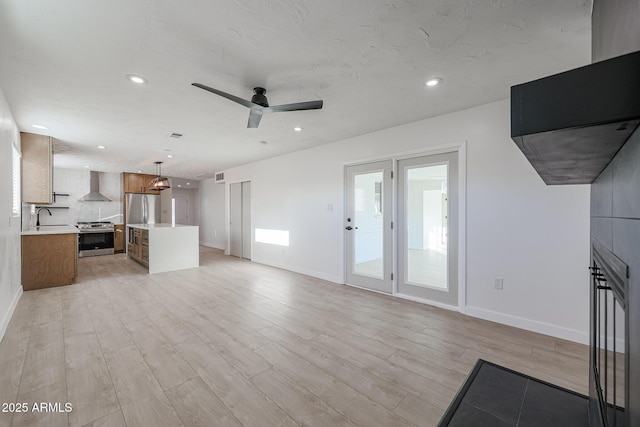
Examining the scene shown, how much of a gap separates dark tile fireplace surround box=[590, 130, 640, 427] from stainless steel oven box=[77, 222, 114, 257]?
9.56 m

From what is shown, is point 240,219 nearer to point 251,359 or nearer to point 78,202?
point 78,202

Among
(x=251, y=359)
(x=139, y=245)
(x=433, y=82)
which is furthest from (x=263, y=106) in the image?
(x=139, y=245)

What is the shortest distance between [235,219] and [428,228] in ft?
17.9

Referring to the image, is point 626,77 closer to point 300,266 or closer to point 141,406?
point 141,406

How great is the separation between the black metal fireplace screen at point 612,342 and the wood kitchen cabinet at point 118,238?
9846 millimetres

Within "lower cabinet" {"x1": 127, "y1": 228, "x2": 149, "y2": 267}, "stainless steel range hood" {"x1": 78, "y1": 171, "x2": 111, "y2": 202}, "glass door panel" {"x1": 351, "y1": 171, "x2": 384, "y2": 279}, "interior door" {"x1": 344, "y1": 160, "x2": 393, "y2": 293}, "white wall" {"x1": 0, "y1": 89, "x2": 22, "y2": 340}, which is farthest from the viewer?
"stainless steel range hood" {"x1": 78, "y1": 171, "x2": 111, "y2": 202}

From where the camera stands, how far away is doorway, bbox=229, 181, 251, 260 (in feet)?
23.1

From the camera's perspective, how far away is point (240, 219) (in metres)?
7.32

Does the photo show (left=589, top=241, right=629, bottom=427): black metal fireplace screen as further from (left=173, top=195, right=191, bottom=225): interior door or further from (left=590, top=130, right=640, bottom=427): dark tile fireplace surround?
(left=173, top=195, right=191, bottom=225): interior door

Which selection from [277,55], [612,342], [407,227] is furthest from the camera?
[407,227]

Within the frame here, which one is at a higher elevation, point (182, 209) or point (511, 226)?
point (182, 209)

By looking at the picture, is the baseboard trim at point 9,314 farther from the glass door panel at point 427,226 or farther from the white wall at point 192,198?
the white wall at point 192,198

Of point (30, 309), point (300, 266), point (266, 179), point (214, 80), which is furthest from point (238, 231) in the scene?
point (214, 80)

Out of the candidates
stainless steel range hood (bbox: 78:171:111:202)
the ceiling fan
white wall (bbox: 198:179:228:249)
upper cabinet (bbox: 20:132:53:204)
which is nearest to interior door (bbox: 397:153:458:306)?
the ceiling fan
